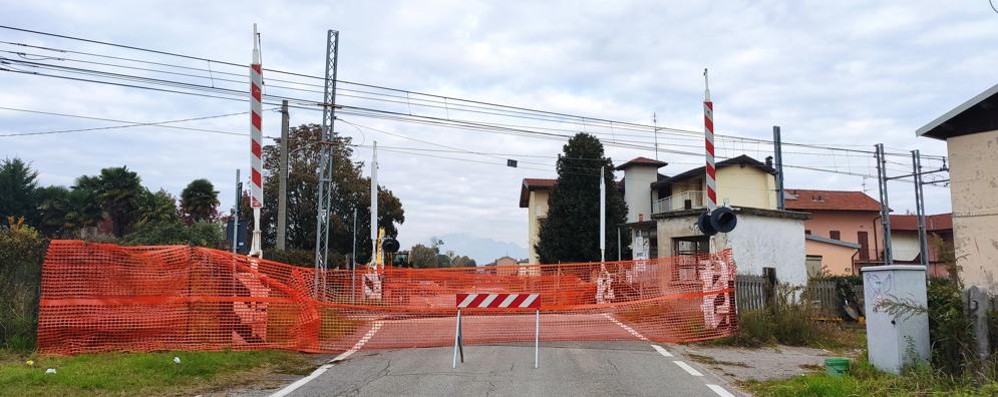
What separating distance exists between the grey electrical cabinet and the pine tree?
40385 mm

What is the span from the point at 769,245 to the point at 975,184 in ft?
24.5

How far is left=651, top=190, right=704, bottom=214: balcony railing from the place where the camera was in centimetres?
4922

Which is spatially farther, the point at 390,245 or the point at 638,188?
the point at 638,188

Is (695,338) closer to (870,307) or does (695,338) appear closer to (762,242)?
(870,307)

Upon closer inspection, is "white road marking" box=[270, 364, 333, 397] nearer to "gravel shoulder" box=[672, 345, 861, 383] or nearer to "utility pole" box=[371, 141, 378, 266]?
"gravel shoulder" box=[672, 345, 861, 383]

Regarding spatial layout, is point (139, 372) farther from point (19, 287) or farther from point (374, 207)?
point (374, 207)

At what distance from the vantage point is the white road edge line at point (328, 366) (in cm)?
809

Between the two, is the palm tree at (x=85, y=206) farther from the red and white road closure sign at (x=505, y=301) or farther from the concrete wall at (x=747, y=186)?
the red and white road closure sign at (x=505, y=301)

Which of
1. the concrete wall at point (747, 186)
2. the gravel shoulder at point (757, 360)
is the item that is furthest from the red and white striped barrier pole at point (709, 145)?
the concrete wall at point (747, 186)

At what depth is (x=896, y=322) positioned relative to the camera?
8.16 meters

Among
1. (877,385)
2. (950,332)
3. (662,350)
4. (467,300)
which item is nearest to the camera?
(877,385)

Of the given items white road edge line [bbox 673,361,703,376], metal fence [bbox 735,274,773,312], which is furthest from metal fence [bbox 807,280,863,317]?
white road edge line [bbox 673,361,703,376]

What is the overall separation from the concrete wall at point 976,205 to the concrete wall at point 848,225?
5128cm

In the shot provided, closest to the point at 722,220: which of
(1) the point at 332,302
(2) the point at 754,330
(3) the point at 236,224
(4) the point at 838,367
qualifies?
(2) the point at 754,330
